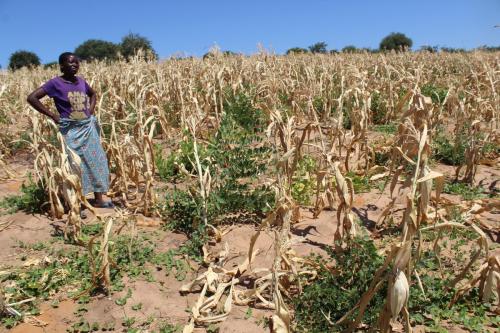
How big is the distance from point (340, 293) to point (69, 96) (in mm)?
3407

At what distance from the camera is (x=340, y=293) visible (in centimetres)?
275

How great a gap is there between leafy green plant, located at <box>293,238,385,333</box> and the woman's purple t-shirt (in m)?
3.11

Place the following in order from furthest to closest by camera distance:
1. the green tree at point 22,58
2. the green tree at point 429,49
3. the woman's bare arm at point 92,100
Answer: the green tree at point 22,58 → the green tree at point 429,49 → the woman's bare arm at point 92,100

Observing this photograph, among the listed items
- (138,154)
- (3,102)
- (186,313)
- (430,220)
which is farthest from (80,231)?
(3,102)

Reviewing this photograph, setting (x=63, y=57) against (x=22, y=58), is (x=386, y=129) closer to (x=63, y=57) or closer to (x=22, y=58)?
(x=63, y=57)

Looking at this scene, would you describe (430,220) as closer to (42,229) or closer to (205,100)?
(42,229)

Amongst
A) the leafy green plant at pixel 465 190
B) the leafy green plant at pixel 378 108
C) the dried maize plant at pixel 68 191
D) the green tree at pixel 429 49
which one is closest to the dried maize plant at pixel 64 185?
the dried maize plant at pixel 68 191

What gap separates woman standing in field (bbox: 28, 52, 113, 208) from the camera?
4406 millimetres

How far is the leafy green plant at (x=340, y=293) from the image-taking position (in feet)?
8.86

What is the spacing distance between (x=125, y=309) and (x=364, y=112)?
348 centimetres

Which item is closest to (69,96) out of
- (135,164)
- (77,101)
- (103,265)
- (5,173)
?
(77,101)

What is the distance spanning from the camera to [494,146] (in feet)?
18.5

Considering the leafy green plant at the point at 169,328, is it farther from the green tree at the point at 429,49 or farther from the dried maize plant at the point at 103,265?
the green tree at the point at 429,49

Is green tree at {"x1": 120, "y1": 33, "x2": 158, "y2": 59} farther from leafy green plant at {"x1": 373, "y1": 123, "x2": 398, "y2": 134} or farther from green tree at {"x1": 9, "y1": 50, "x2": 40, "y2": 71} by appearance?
green tree at {"x1": 9, "y1": 50, "x2": 40, "y2": 71}
